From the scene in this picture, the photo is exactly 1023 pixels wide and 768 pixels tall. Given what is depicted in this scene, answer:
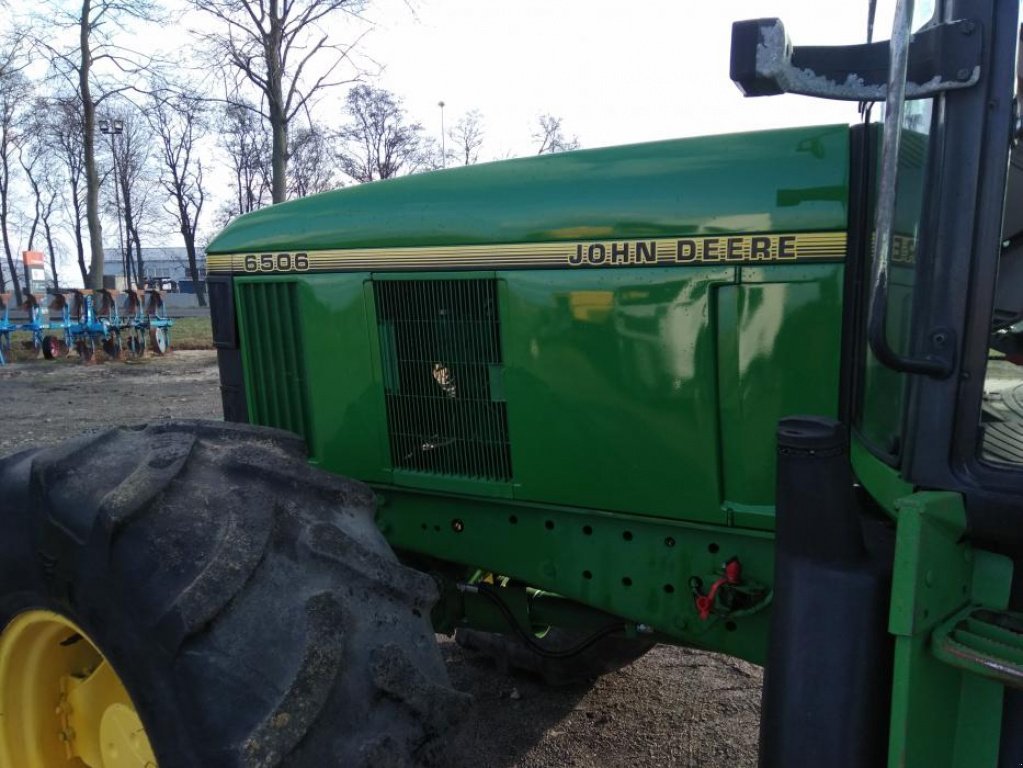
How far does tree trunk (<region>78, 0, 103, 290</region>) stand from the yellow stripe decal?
20.9 meters

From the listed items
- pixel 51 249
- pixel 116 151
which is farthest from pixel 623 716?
pixel 51 249

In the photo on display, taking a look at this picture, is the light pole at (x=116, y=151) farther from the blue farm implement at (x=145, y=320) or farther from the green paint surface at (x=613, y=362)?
the green paint surface at (x=613, y=362)

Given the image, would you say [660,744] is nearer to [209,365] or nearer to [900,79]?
[900,79]

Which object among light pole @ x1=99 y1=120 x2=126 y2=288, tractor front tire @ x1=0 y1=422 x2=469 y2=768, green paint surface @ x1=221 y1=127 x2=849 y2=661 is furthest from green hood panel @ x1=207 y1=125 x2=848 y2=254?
light pole @ x1=99 y1=120 x2=126 y2=288

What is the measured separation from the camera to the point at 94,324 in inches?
688

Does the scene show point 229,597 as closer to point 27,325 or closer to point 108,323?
point 108,323

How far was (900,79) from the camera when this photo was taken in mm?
1338

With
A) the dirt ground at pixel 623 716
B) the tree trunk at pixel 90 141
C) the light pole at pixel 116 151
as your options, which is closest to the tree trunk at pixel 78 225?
the light pole at pixel 116 151

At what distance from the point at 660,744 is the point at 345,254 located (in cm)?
208

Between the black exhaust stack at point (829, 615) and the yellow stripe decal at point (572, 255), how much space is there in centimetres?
52

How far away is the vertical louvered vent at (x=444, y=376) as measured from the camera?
2514mm

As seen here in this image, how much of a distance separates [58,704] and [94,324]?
1670 centimetres

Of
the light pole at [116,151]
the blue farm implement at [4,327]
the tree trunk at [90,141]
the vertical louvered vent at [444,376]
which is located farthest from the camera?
the light pole at [116,151]

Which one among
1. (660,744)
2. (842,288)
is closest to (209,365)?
(660,744)
